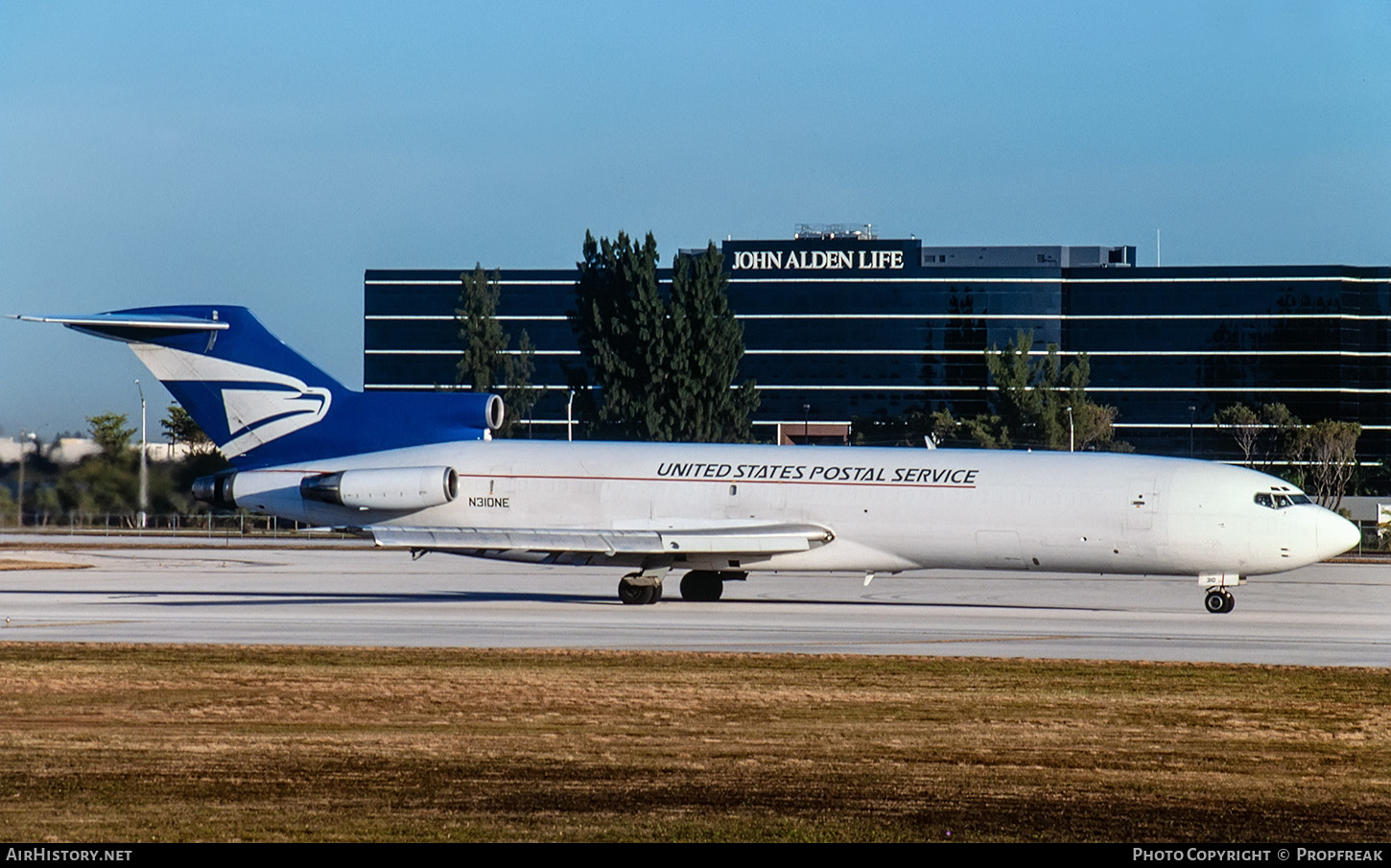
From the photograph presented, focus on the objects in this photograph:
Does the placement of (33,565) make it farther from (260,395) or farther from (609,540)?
(609,540)

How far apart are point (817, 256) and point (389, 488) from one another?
11423 cm

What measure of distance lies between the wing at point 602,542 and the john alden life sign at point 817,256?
114 m

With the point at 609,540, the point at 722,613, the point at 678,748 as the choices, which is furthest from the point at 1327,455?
the point at 678,748

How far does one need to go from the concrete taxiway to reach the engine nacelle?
2.19 metres

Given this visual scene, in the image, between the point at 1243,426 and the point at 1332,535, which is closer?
the point at 1332,535

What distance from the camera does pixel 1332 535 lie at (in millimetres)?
34250

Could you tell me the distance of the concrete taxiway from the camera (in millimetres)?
27062

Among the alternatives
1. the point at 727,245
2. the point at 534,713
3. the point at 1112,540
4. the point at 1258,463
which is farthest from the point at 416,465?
the point at 727,245

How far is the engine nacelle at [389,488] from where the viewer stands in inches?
1486

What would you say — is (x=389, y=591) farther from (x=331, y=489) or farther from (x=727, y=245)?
(x=727, y=245)

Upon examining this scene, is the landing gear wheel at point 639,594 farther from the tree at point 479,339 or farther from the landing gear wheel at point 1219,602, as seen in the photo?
the tree at point 479,339

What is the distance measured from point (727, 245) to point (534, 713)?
5239 inches

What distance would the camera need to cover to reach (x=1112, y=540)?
3459cm

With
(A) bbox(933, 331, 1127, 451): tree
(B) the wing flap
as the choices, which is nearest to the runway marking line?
(B) the wing flap
